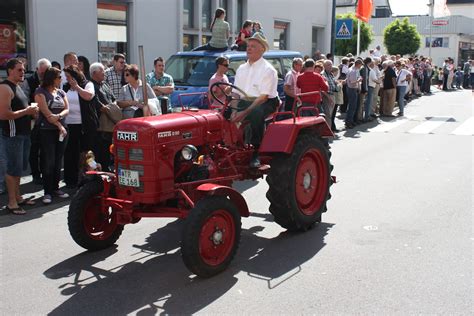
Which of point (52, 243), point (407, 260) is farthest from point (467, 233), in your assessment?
point (52, 243)

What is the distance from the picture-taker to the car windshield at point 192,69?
10805 mm

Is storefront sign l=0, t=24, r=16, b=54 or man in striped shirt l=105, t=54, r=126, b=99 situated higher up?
storefront sign l=0, t=24, r=16, b=54

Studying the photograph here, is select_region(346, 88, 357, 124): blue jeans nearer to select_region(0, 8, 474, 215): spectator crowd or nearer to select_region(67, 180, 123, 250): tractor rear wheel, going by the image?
select_region(0, 8, 474, 215): spectator crowd

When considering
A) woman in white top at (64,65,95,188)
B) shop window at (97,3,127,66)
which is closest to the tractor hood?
woman in white top at (64,65,95,188)

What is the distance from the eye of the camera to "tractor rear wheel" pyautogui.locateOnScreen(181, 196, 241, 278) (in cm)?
436

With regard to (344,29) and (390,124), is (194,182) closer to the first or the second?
(390,124)

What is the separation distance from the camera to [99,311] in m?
4.03

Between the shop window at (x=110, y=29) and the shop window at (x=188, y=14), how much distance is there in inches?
101

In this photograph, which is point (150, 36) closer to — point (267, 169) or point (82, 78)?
point (82, 78)

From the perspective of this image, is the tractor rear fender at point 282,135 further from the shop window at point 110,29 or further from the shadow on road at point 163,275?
the shop window at point 110,29

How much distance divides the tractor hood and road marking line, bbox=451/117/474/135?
1017cm

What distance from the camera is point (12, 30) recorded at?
11.1 meters

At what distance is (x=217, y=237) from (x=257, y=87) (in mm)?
1891

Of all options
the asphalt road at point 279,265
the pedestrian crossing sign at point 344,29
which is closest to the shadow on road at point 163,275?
the asphalt road at point 279,265
